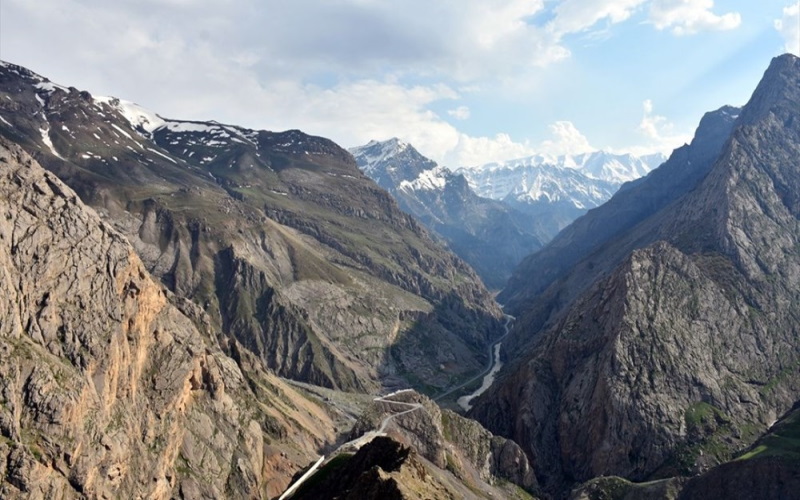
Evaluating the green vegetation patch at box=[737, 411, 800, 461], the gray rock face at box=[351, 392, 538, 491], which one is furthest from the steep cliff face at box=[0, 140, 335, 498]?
the green vegetation patch at box=[737, 411, 800, 461]

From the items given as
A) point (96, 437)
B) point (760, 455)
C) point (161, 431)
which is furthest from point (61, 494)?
point (760, 455)

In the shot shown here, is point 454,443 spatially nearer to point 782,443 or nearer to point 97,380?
point 782,443

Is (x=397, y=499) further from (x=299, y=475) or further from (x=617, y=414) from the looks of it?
(x=617, y=414)

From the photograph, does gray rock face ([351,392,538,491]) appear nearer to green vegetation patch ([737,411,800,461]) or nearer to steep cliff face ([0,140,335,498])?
steep cliff face ([0,140,335,498])

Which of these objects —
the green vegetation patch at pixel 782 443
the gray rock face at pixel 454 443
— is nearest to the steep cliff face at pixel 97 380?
the gray rock face at pixel 454 443

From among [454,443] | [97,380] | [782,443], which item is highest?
[97,380]

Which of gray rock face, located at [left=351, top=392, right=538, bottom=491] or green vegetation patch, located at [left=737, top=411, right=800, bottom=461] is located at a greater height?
gray rock face, located at [left=351, top=392, right=538, bottom=491]

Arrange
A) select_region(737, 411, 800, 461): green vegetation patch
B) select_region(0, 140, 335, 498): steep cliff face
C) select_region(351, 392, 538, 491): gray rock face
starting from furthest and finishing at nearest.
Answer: select_region(351, 392, 538, 491): gray rock face
select_region(737, 411, 800, 461): green vegetation patch
select_region(0, 140, 335, 498): steep cliff face

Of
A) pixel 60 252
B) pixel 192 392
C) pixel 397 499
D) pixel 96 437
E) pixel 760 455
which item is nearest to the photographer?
pixel 397 499

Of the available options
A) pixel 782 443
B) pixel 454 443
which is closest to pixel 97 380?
pixel 454 443
